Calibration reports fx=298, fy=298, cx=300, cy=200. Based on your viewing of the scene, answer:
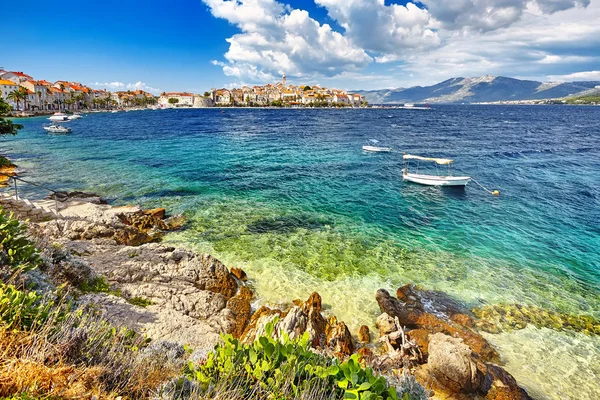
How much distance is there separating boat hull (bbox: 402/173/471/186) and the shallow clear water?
1.13 metres

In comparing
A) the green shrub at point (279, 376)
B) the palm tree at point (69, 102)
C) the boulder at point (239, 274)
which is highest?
the palm tree at point (69, 102)

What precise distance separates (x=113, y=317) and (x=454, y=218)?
23630 millimetres

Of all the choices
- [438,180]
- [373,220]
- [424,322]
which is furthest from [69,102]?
[424,322]

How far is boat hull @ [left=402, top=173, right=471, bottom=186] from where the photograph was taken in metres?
30.9

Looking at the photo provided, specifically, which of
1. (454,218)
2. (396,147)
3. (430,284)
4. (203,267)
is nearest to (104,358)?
(203,267)

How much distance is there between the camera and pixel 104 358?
4633mm

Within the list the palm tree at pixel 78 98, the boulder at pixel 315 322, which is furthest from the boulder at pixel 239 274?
the palm tree at pixel 78 98

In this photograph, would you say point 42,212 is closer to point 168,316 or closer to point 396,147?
point 168,316

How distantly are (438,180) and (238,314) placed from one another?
2694cm

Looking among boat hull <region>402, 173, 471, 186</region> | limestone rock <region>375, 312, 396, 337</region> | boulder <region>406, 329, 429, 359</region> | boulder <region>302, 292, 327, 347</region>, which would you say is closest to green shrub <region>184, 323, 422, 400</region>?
boulder <region>302, 292, 327, 347</region>

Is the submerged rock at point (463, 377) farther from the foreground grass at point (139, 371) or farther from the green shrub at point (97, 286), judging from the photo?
the green shrub at point (97, 286)

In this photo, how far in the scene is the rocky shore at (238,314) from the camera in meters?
9.52

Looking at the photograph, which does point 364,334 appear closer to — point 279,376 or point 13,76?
point 279,376

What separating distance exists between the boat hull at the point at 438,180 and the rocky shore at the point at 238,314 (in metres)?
20.2
